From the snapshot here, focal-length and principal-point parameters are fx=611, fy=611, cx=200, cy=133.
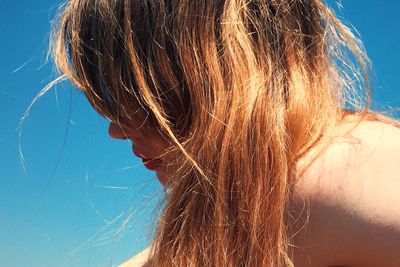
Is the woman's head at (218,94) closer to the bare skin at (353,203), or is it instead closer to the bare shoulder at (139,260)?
the bare skin at (353,203)

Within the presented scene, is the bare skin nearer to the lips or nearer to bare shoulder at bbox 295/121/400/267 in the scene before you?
bare shoulder at bbox 295/121/400/267

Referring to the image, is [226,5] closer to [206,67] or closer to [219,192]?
[206,67]

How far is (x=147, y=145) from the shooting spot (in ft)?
5.39

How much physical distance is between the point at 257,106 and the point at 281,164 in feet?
0.50

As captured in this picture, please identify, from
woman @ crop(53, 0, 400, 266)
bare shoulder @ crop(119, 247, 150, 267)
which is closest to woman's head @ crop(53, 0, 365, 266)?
woman @ crop(53, 0, 400, 266)

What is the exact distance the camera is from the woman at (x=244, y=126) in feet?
4.09

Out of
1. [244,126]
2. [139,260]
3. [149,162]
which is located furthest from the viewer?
[139,260]

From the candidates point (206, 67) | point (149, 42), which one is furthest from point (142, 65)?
point (206, 67)

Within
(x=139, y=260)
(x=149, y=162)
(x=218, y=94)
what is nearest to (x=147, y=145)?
(x=149, y=162)

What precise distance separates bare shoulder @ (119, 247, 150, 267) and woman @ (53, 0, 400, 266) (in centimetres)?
50

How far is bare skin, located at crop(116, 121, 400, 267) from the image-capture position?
1202 mm

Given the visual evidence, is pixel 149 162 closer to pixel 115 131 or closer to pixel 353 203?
pixel 115 131

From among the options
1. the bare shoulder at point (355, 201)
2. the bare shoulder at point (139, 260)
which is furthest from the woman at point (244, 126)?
the bare shoulder at point (139, 260)

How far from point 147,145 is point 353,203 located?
63 centimetres
